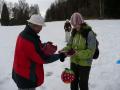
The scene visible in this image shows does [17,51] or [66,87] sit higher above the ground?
[17,51]

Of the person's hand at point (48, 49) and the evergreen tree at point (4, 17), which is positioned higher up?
the person's hand at point (48, 49)

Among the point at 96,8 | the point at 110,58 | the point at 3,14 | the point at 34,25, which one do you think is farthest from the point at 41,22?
the point at 3,14

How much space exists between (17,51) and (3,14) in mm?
67905

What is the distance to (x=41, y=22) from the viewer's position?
4684 mm

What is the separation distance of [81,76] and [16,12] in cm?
7226

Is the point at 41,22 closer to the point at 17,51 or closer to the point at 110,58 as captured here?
the point at 17,51

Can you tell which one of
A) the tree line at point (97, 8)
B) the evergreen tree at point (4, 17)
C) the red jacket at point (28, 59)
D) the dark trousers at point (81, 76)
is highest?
the red jacket at point (28, 59)

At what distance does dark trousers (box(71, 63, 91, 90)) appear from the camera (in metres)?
5.69

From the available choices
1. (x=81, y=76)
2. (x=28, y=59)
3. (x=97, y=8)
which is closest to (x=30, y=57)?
(x=28, y=59)

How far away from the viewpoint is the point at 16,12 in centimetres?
7656

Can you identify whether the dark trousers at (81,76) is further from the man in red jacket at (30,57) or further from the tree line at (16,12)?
the tree line at (16,12)

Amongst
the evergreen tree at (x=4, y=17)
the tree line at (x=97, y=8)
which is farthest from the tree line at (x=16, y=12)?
the tree line at (x=97, y=8)

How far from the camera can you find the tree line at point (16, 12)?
70.1 metres

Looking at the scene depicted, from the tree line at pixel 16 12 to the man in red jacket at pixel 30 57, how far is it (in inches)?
2437
